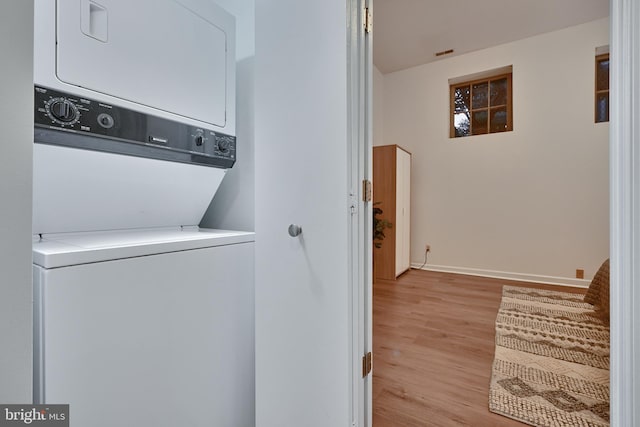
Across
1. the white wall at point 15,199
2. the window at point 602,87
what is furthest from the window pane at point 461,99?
the white wall at point 15,199

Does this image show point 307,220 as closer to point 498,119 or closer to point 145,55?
point 145,55

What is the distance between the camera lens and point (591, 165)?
325 cm

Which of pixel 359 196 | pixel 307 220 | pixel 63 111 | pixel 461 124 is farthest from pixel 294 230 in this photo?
pixel 461 124

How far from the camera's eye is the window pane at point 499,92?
151 inches

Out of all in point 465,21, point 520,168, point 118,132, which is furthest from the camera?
point 520,168

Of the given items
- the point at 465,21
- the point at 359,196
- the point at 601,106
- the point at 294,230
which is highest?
the point at 465,21

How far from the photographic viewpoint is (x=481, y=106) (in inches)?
158

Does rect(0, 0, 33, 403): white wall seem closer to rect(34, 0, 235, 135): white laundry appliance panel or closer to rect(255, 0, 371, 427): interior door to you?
rect(34, 0, 235, 135): white laundry appliance panel

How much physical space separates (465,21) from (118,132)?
3874 millimetres

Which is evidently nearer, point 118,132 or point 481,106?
point 118,132

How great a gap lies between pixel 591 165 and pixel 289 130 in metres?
3.98
